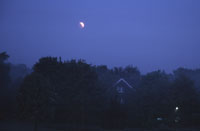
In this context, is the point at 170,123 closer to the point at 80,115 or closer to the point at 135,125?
the point at 135,125

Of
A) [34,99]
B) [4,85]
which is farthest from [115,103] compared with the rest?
[4,85]

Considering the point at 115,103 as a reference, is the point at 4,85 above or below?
above

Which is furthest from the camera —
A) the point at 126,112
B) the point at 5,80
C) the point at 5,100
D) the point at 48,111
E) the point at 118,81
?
the point at 118,81

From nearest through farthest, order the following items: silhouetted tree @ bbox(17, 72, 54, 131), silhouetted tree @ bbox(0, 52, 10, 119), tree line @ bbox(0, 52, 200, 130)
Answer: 1. silhouetted tree @ bbox(17, 72, 54, 131)
2. tree line @ bbox(0, 52, 200, 130)
3. silhouetted tree @ bbox(0, 52, 10, 119)

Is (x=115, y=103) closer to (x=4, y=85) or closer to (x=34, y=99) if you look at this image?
(x=34, y=99)

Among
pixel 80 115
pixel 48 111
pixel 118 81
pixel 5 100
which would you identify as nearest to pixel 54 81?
pixel 80 115

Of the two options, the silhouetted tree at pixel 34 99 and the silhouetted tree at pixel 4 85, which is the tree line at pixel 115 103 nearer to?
the silhouetted tree at pixel 4 85

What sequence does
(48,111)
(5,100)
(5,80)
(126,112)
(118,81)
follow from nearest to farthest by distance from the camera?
1. (48,111)
2. (126,112)
3. (5,100)
4. (5,80)
5. (118,81)

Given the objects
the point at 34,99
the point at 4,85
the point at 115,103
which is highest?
the point at 4,85

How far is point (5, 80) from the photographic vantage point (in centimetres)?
3869

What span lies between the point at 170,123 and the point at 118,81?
662 inches

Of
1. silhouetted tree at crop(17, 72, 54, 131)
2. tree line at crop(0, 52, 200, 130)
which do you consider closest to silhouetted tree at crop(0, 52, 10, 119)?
tree line at crop(0, 52, 200, 130)

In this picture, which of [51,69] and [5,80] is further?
[5,80]

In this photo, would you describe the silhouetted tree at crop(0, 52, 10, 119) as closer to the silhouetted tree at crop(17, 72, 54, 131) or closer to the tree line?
the tree line
